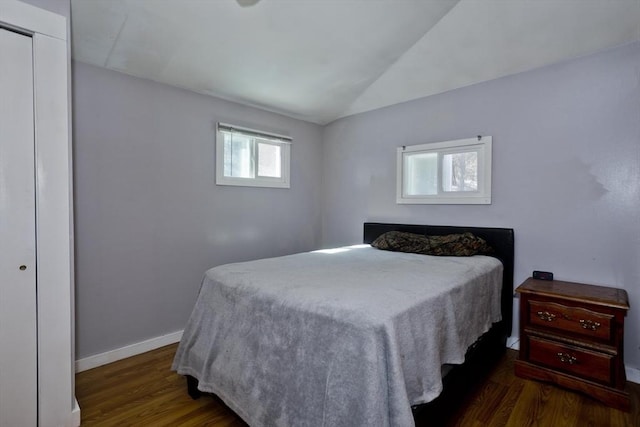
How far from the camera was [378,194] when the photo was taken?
3.69m

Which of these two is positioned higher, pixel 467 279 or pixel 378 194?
pixel 378 194

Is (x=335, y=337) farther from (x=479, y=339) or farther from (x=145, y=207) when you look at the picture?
(x=145, y=207)

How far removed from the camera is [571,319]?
208 centimetres

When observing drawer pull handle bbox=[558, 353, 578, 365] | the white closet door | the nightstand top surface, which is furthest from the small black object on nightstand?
the white closet door

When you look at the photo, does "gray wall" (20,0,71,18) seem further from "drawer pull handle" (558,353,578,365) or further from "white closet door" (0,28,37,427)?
"drawer pull handle" (558,353,578,365)

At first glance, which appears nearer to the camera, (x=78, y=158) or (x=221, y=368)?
(x=221, y=368)

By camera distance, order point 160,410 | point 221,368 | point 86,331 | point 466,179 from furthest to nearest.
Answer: point 466,179 → point 86,331 → point 160,410 → point 221,368

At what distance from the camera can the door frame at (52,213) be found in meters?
1.62

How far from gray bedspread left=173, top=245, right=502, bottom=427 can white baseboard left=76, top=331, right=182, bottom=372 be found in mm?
905

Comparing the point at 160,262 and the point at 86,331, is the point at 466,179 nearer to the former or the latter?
the point at 160,262

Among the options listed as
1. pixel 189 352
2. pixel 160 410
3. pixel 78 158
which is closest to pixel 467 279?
pixel 189 352

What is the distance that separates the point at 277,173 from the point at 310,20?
69.7 inches

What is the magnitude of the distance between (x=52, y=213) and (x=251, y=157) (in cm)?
200

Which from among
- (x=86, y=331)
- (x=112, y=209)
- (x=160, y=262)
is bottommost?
(x=86, y=331)
